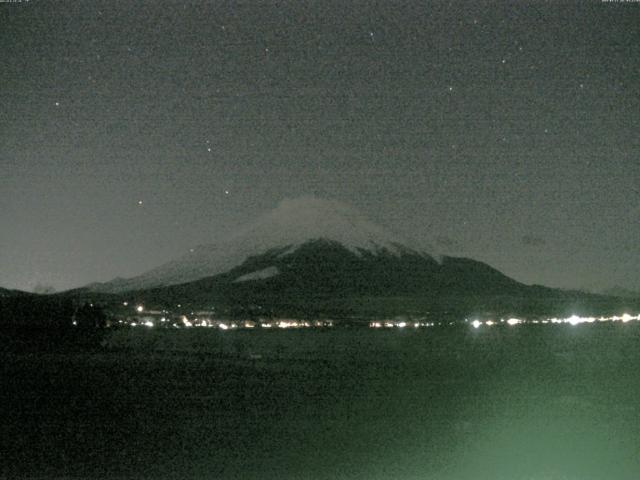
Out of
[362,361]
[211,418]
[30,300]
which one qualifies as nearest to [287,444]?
[211,418]

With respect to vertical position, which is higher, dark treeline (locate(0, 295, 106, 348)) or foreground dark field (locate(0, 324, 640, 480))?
dark treeline (locate(0, 295, 106, 348))

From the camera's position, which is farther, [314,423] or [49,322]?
[49,322]

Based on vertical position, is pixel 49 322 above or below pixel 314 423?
above

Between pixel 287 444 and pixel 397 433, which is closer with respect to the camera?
pixel 287 444

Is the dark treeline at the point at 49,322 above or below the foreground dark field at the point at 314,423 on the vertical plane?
above

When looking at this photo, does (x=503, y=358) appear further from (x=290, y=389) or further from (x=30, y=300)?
(x=30, y=300)
